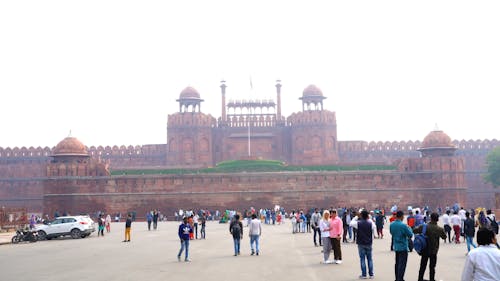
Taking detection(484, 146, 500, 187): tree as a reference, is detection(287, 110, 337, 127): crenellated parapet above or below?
above

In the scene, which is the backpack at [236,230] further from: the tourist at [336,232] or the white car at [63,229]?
the white car at [63,229]

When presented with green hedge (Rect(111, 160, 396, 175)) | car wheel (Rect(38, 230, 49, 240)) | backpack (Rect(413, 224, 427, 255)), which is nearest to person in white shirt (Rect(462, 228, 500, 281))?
backpack (Rect(413, 224, 427, 255))

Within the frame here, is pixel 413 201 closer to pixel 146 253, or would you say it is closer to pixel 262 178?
pixel 262 178

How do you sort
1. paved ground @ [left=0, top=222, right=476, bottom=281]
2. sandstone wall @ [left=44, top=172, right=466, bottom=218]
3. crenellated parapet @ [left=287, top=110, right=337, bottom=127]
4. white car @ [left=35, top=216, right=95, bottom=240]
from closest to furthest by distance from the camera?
paved ground @ [left=0, top=222, right=476, bottom=281] < white car @ [left=35, top=216, right=95, bottom=240] < sandstone wall @ [left=44, top=172, right=466, bottom=218] < crenellated parapet @ [left=287, top=110, right=337, bottom=127]

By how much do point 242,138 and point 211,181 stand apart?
478 inches

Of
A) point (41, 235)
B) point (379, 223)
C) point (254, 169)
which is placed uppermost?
point (254, 169)

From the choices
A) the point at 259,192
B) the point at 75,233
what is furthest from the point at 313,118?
the point at 75,233

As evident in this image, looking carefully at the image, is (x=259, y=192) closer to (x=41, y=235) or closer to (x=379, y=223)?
(x=41, y=235)

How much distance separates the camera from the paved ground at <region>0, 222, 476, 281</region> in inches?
348

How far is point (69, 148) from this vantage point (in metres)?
36.4

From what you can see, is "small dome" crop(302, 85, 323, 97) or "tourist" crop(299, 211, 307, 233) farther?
"small dome" crop(302, 85, 323, 97)

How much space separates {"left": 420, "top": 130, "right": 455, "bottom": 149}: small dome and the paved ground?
72.3ft

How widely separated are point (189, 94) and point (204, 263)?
36358 mm

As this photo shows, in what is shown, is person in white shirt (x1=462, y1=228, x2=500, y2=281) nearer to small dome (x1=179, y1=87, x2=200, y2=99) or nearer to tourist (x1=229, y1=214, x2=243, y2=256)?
tourist (x1=229, y1=214, x2=243, y2=256)
